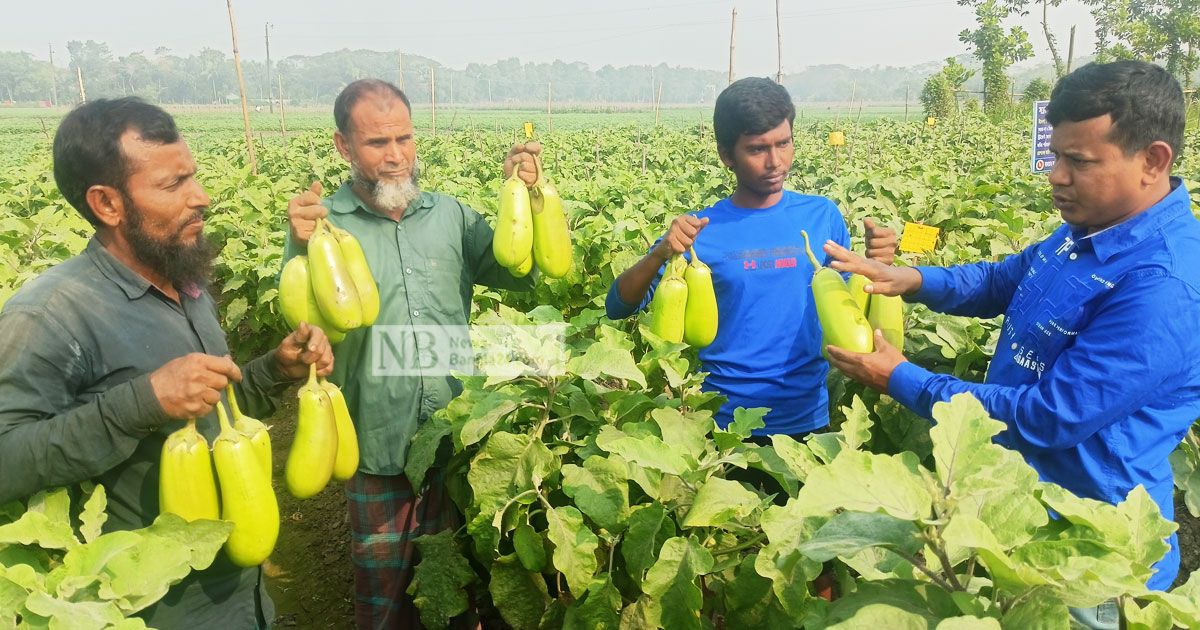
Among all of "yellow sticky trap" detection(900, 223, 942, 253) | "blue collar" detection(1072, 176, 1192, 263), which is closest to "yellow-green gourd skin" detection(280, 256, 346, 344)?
"blue collar" detection(1072, 176, 1192, 263)

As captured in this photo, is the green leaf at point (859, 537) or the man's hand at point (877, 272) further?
the man's hand at point (877, 272)

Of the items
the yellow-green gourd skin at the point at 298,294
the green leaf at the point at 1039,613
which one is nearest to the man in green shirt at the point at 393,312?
the yellow-green gourd skin at the point at 298,294

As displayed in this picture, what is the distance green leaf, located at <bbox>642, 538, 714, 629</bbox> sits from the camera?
1.49m

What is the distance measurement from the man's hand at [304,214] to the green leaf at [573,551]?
2.94 feet

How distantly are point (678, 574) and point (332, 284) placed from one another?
991 mm

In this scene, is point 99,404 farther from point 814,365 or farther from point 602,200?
point 602,200

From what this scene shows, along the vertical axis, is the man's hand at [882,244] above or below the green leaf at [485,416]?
above

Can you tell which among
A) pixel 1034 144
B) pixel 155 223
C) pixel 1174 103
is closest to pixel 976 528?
pixel 1174 103

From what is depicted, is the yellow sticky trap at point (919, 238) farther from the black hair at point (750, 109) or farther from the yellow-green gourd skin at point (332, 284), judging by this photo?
the yellow-green gourd skin at point (332, 284)

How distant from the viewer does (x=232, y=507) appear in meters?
1.52

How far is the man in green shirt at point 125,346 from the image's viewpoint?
1543 mm

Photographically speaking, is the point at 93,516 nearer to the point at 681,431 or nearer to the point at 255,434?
the point at 255,434

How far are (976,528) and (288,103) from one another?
127811mm

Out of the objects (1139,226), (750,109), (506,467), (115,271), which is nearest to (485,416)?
(506,467)
